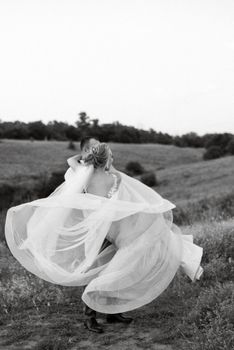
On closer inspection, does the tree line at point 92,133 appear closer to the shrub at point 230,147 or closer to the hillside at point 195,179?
the shrub at point 230,147

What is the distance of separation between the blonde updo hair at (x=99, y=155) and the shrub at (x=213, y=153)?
83449 millimetres

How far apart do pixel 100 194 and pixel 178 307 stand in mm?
1856

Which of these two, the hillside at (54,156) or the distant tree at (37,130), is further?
the distant tree at (37,130)

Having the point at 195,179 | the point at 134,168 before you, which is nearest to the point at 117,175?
the point at 195,179

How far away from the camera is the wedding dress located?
5.90 metres

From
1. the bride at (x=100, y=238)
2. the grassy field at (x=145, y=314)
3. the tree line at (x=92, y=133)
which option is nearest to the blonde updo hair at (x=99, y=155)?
the bride at (x=100, y=238)

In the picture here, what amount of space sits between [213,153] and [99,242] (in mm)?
84350

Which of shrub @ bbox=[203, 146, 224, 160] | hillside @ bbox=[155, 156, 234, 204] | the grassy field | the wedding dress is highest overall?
the wedding dress

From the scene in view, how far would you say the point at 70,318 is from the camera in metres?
6.59

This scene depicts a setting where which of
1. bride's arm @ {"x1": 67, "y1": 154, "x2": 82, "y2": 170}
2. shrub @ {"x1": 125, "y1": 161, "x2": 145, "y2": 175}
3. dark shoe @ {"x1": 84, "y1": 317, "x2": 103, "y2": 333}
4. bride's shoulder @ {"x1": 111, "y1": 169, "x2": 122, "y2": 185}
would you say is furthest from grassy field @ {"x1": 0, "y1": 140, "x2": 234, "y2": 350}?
shrub @ {"x1": 125, "y1": 161, "x2": 145, "y2": 175}

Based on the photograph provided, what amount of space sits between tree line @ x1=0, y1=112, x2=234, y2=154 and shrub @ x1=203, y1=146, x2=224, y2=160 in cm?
91

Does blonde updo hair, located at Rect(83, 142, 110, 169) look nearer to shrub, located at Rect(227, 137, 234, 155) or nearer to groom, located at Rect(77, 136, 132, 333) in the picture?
groom, located at Rect(77, 136, 132, 333)

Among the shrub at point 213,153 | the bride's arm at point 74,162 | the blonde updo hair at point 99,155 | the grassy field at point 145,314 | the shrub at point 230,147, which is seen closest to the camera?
the grassy field at point 145,314

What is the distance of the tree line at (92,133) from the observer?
93.8m
